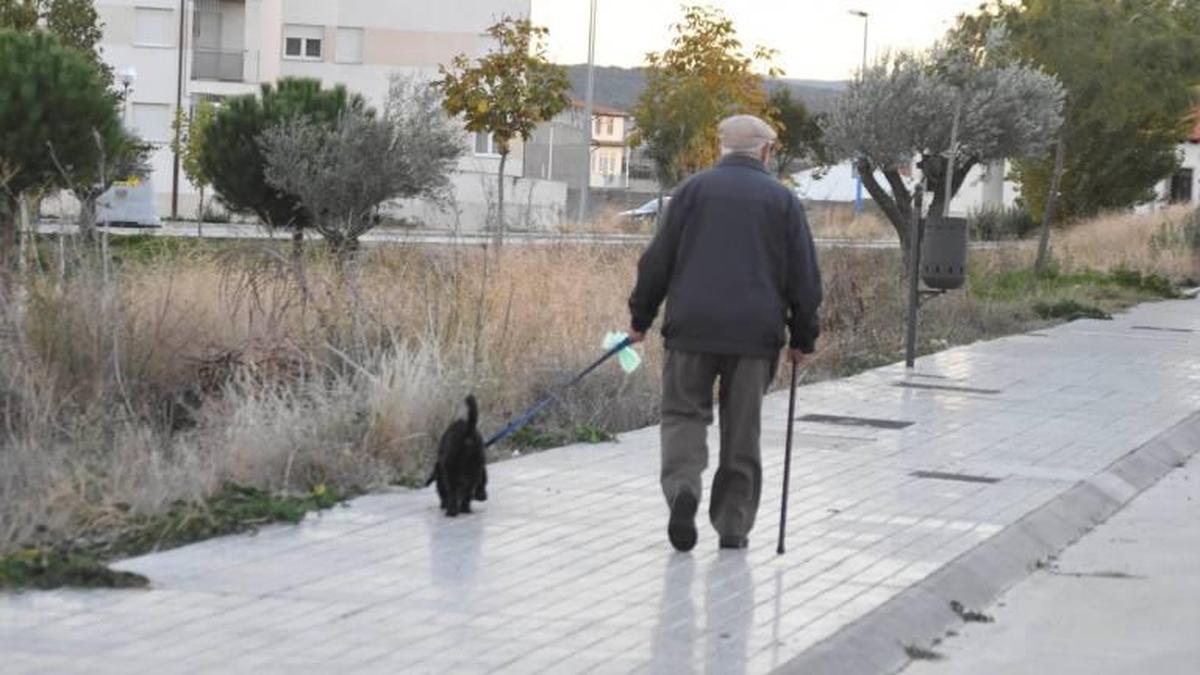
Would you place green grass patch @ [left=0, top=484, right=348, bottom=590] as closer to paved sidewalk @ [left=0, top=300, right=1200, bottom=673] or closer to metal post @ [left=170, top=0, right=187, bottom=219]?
paved sidewalk @ [left=0, top=300, right=1200, bottom=673]

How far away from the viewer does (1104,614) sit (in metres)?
8.98

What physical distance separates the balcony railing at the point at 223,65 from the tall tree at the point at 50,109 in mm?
37589

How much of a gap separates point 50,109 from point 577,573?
2292 centimetres

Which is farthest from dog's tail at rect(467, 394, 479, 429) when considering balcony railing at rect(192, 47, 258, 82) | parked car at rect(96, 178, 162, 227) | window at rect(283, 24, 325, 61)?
window at rect(283, 24, 325, 61)

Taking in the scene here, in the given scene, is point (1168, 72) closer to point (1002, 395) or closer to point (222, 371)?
point (1002, 395)

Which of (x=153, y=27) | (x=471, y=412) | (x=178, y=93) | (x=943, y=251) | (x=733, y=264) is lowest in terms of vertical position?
(x=471, y=412)

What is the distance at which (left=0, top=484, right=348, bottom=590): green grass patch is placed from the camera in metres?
7.82

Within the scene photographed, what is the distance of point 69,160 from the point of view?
28516 mm

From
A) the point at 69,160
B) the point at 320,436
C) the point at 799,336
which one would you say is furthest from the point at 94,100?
the point at 799,336

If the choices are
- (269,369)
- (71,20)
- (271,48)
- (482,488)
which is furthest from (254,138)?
(271,48)

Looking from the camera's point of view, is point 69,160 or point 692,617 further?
point 69,160

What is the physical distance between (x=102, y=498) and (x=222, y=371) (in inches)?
124

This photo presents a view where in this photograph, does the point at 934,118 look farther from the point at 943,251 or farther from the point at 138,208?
the point at 138,208

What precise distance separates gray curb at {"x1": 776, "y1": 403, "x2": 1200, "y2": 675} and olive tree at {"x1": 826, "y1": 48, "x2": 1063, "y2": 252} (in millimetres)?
13343
